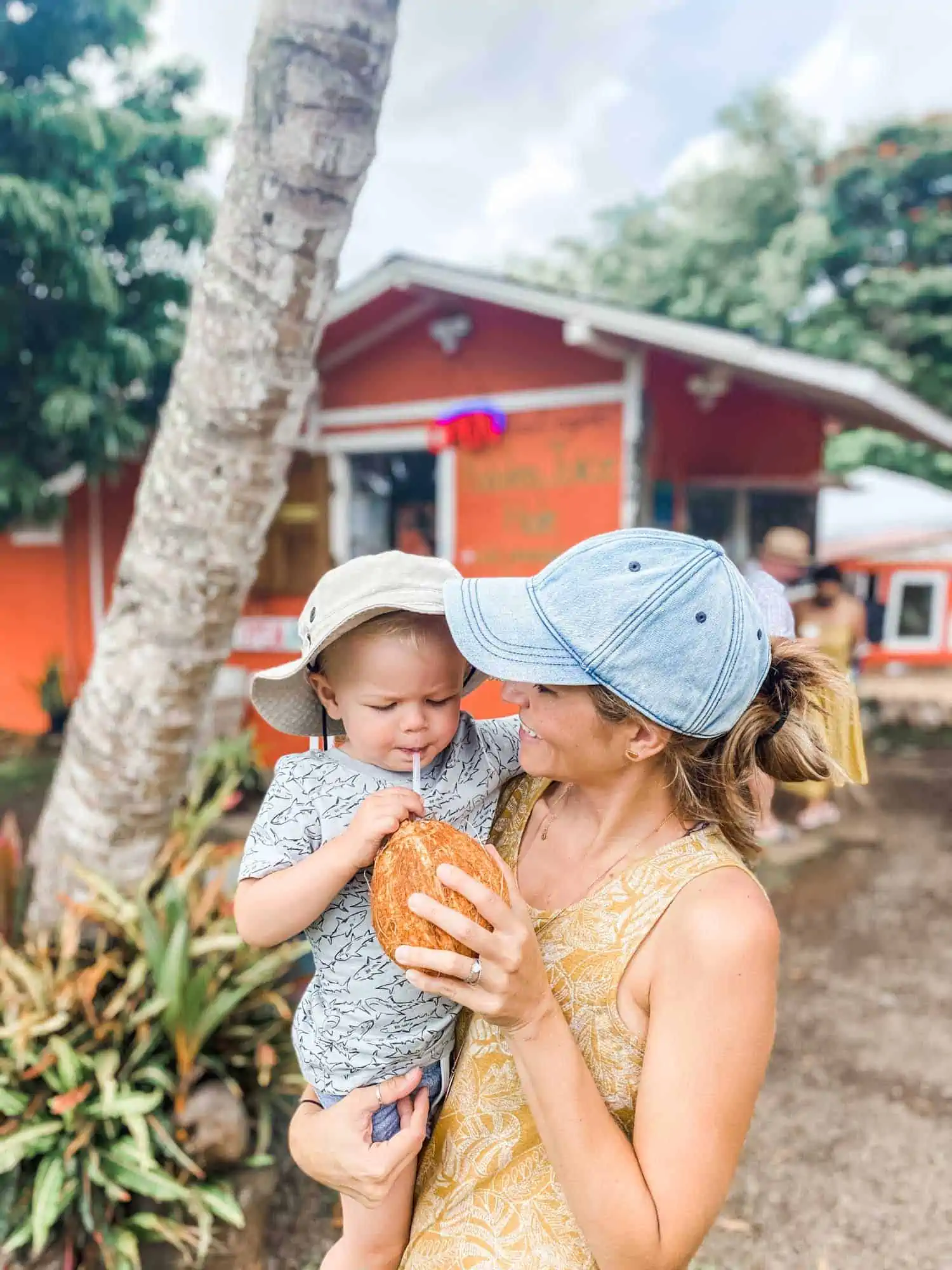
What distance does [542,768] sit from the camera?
4.37ft

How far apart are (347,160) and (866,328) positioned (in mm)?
12646

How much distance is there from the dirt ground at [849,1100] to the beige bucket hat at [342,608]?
2.36 metres

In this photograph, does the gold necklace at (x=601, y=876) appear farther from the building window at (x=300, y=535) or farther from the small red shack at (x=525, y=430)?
the building window at (x=300, y=535)

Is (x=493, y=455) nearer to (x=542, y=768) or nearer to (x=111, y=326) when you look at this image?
(x=111, y=326)

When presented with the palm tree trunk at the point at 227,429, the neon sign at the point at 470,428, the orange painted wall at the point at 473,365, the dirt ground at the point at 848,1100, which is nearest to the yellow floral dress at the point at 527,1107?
the palm tree trunk at the point at 227,429

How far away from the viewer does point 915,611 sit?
14211 mm

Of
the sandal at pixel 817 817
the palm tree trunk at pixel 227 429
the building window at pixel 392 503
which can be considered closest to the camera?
the palm tree trunk at pixel 227 429

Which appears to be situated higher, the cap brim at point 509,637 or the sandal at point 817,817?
the cap brim at point 509,637

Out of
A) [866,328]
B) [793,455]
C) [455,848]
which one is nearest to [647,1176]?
[455,848]

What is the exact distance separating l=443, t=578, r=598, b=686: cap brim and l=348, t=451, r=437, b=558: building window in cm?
637

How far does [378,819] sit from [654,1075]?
509 mm

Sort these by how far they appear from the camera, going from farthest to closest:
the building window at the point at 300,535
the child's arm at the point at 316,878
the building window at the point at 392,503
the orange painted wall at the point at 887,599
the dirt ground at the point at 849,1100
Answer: the orange painted wall at the point at 887,599 → the building window at the point at 392,503 → the building window at the point at 300,535 → the dirt ground at the point at 849,1100 → the child's arm at the point at 316,878

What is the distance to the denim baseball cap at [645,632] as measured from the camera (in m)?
1.19

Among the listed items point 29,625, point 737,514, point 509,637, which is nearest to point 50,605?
point 29,625
